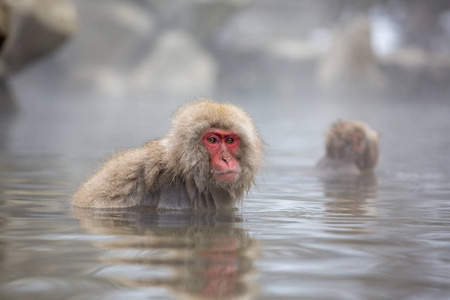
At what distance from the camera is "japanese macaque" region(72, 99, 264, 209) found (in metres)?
4.43

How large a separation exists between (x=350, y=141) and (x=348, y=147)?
7cm

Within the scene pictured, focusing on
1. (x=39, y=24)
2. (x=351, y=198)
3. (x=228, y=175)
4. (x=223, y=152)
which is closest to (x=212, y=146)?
(x=223, y=152)

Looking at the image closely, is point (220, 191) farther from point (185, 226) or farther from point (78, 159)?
point (78, 159)

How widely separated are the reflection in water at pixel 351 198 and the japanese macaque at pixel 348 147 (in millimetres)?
188

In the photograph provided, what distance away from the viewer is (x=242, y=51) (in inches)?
1325

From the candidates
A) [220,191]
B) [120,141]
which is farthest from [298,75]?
[220,191]

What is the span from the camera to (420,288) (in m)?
2.65

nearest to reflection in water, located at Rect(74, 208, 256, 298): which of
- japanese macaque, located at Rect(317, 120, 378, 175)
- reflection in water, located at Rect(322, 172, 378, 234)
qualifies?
reflection in water, located at Rect(322, 172, 378, 234)

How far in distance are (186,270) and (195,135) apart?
171 centimetres

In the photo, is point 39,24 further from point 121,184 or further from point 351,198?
point 121,184

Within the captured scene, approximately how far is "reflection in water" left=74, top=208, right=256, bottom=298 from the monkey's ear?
3.40 meters

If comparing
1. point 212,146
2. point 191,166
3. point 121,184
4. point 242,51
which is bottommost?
point 121,184

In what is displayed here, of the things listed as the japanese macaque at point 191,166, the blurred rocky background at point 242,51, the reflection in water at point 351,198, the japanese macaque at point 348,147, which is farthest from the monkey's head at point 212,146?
the blurred rocky background at point 242,51

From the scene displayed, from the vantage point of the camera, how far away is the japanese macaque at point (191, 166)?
4434 millimetres
